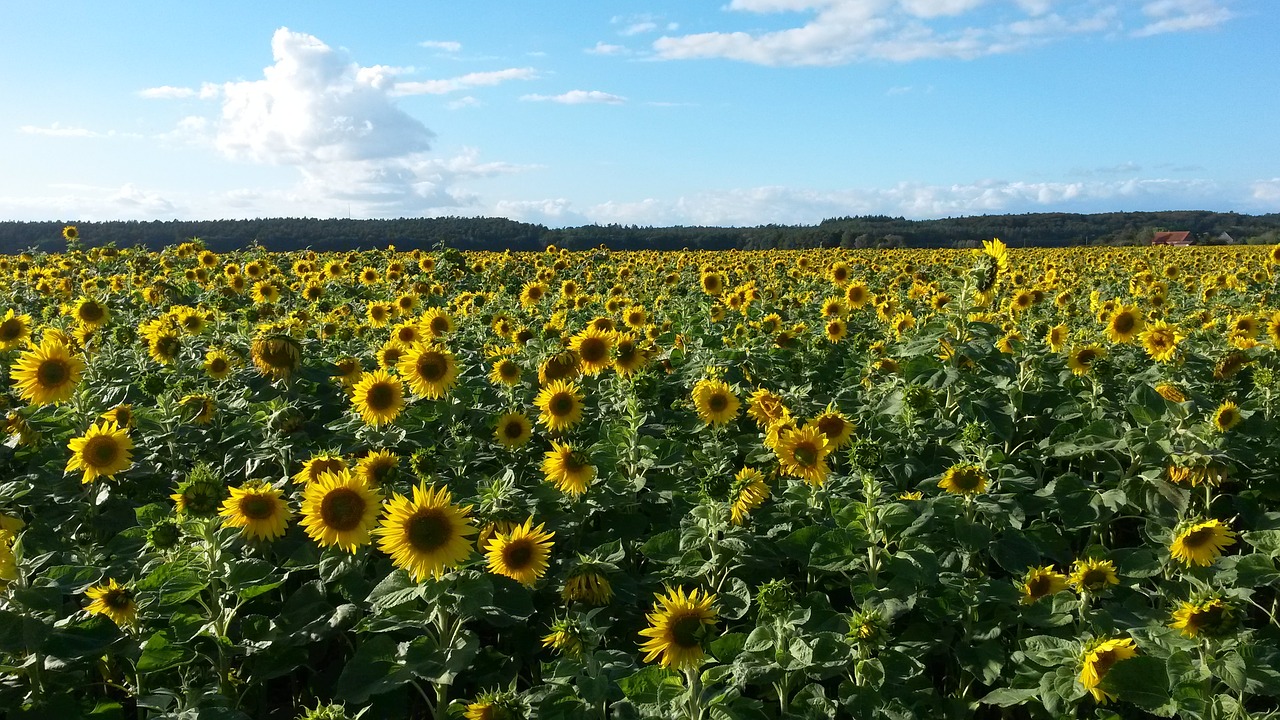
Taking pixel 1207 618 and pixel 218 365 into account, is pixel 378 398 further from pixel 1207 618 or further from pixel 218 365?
pixel 1207 618

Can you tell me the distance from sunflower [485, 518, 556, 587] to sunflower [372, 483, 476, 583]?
0.83 ft

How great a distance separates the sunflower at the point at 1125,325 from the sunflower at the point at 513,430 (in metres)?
4.61

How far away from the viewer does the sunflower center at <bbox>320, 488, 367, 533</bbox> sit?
3148 mm

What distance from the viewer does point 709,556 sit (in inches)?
138

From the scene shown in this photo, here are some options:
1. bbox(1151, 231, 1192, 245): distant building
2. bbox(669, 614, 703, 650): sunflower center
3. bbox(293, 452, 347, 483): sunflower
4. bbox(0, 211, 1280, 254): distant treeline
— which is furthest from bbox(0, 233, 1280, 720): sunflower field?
bbox(1151, 231, 1192, 245): distant building

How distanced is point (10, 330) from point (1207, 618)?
7638 millimetres

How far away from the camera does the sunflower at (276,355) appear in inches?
195

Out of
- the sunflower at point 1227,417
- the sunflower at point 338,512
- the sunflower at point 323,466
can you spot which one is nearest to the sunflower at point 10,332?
the sunflower at point 323,466

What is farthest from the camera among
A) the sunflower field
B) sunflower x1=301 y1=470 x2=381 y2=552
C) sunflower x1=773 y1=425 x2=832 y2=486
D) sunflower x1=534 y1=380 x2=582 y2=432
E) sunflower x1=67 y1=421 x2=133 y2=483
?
sunflower x1=534 y1=380 x2=582 y2=432

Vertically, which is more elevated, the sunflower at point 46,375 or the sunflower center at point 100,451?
the sunflower at point 46,375

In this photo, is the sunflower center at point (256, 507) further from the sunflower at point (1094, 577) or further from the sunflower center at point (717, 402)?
the sunflower at point (1094, 577)

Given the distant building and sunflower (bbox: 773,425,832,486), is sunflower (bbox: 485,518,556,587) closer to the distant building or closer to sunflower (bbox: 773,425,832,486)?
sunflower (bbox: 773,425,832,486)

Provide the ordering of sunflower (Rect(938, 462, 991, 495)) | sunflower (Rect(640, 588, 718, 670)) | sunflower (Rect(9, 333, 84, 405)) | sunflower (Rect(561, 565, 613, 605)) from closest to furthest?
sunflower (Rect(640, 588, 718, 670))
sunflower (Rect(561, 565, 613, 605))
sunflower (Rect(938, 462, 991, 495))
sunflower (Rect(9, 333, 84, 405))

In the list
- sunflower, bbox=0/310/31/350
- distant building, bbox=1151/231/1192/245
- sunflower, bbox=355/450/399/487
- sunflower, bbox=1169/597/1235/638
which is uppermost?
distant building, bbox=1151/231/1192/245
